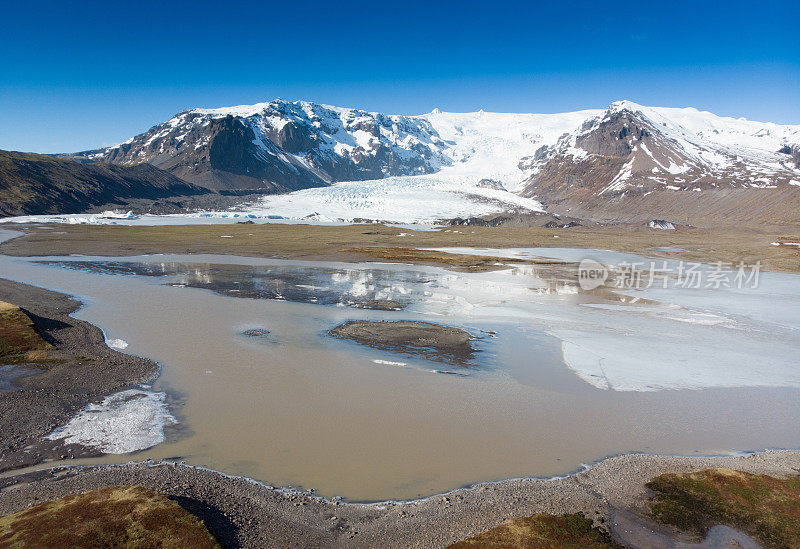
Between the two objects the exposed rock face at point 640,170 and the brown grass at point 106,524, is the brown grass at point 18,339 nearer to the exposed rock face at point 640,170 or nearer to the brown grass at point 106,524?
the brown grass at point 106,524

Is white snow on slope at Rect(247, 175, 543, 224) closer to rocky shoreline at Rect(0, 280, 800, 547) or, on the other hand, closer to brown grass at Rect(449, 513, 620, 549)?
rocky shoreline at Rect(0, 280, 800, 547)

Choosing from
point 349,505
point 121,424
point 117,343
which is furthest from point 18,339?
point 349,505

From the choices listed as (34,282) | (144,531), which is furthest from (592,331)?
(34,282)

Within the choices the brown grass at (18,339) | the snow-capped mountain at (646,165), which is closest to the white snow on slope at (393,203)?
the snow-capped mountain at (646,165)

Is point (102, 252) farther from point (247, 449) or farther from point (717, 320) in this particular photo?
point (717, 320)

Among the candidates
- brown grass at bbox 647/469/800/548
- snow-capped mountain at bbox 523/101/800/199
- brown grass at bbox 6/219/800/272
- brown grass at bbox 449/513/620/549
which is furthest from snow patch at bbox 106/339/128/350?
snow-capped mountain at bbox 523/101/800/199
